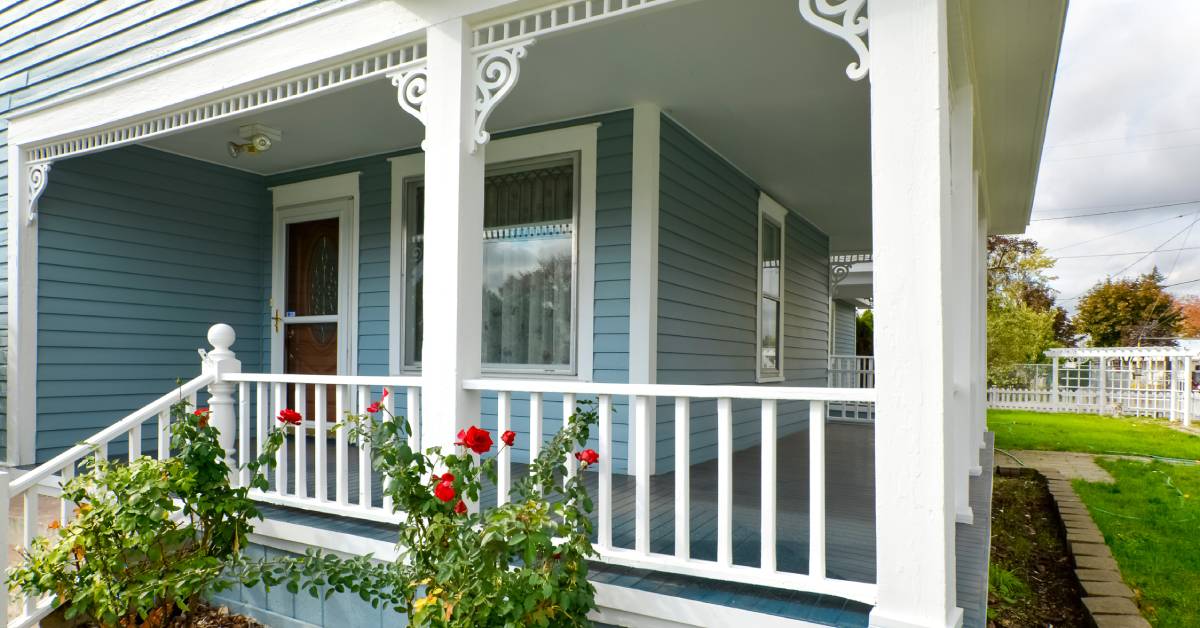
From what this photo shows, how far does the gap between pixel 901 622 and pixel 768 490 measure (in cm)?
53

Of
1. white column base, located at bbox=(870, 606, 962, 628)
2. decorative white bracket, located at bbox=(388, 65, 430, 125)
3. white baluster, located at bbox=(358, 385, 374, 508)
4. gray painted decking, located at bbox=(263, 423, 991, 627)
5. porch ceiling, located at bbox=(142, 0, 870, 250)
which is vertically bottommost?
gray painted decking, located at bbox=(263, 423, 991, 627)

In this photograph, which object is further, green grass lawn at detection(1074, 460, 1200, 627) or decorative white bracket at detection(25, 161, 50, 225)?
decorative white bracket at detection(25, 161, 50, 225)

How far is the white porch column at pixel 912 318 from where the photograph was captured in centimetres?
197

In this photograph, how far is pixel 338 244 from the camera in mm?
5844

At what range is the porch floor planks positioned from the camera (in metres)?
2.36

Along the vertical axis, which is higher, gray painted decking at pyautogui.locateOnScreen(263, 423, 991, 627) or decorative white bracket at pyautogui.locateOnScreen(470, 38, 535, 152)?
decorative white bracket at pyautogui.locateOnScreen(470, 38, 535, 152)

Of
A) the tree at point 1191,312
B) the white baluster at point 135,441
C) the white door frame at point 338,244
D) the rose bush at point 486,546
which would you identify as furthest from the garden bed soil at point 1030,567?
the tree at point 1191,312

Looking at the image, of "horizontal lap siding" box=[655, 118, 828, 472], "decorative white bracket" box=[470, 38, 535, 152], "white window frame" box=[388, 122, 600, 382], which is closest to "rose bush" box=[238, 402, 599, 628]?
"decorative white bracket" box=[470, 38, 535, 152]

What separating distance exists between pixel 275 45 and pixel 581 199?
6.47 ft

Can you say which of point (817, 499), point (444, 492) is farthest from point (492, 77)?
point (817, 499)

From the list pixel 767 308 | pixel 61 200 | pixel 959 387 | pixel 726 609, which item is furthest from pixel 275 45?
pixel 767 308

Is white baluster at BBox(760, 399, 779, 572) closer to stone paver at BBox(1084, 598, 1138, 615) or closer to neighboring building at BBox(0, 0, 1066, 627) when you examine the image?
neighboring building at BBox(0, 0, 1066, 627)

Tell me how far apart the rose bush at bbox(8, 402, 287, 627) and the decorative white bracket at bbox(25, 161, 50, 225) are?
2617 mm

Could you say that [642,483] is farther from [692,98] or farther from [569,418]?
[692,98]
